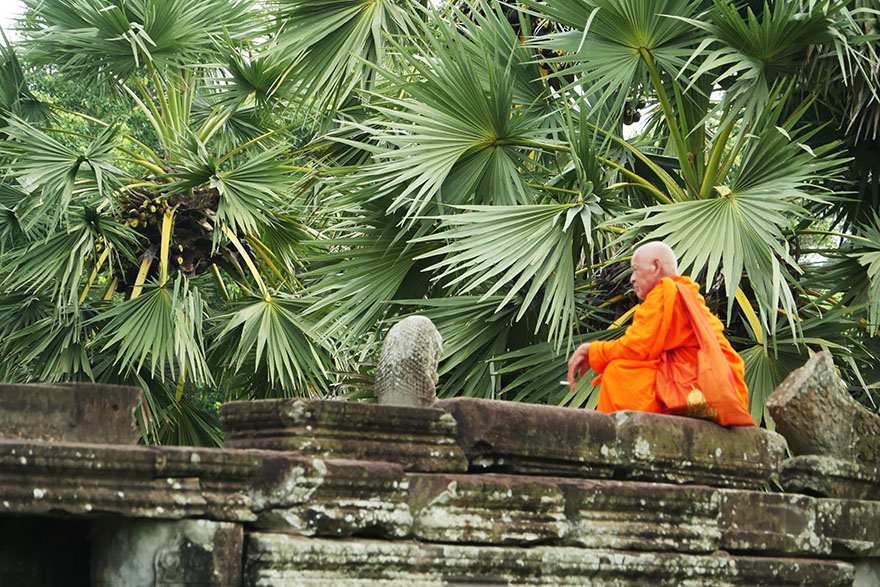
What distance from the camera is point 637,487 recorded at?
403 cm

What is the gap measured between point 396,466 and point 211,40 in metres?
6.95

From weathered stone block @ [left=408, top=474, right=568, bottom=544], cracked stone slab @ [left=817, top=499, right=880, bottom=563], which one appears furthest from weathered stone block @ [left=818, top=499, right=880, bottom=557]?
weathered stone block @ [left=408, top=474, right=568, bottom=544]

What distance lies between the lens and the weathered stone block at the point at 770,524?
4.29 meters

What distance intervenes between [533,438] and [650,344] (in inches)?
34.3

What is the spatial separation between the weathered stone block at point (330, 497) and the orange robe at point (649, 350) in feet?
4.56

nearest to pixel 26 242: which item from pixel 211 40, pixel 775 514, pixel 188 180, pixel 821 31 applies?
pixel 188 180

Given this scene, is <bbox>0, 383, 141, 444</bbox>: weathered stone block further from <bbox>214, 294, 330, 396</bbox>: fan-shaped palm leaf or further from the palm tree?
<bbox>214, 294, 330, 396</bbox>: fan-shaped palm leaf

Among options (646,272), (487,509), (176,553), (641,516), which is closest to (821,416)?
(646,272)

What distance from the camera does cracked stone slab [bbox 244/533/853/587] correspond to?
10.5 ft

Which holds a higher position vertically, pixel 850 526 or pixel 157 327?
pixel 157 327

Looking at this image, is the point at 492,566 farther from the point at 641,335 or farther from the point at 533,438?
the point at 641,335

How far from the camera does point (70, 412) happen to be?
10.7 feet

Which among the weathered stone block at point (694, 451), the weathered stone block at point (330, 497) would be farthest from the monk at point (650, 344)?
the weathered stone block at point (330, 497)

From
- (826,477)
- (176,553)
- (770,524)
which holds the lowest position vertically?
(176,553)
